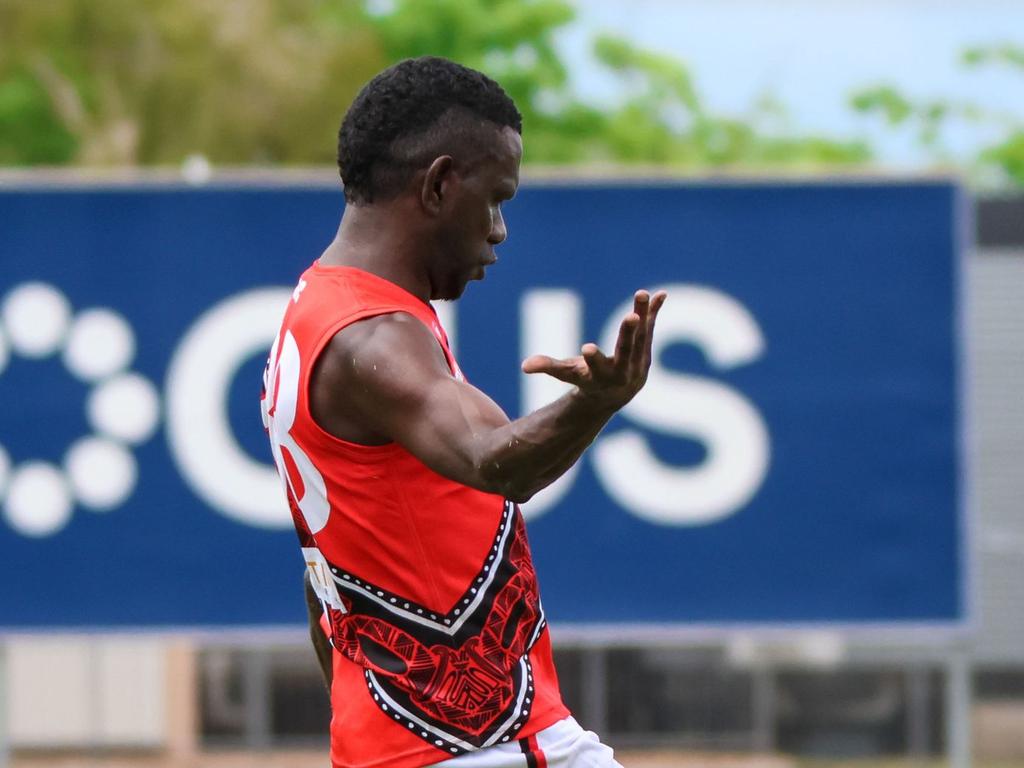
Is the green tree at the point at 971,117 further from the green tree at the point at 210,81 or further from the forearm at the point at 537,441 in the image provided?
the forearm at the point at 537,441

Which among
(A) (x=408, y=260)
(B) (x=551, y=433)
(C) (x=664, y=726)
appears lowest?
(C) (x=664, y=726)

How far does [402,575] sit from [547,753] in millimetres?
452

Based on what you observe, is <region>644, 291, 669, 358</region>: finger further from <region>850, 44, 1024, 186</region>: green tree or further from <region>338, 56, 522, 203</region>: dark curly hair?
<region>850, 44, 1024, 186</region>: green tree

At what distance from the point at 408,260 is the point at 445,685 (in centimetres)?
76

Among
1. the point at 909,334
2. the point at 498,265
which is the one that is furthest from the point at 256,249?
the point at 909,334

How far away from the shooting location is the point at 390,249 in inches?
125

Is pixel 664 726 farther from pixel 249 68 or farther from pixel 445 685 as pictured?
pixel 249 68

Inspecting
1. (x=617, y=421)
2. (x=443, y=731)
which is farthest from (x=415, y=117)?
(x=617, y=421)

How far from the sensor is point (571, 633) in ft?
22.9

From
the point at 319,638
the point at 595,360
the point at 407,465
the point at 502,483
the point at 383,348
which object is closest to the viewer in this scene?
the point at 595,360

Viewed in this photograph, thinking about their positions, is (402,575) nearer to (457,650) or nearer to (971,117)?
(457,650)

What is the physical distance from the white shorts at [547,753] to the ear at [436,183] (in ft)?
3.24

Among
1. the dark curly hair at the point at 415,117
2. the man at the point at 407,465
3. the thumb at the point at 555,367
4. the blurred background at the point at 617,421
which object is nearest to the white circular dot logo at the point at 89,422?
the blurred background at the point at 617,421

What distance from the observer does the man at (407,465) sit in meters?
3.08
